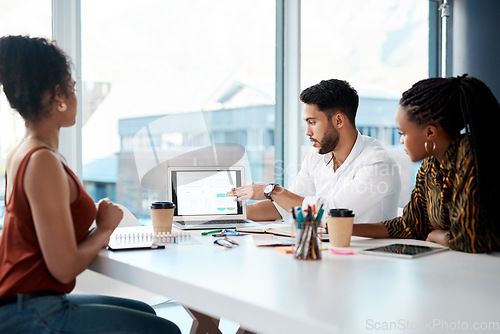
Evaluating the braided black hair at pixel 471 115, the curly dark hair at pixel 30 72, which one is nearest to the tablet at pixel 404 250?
the braided black hair at pixel 471 115

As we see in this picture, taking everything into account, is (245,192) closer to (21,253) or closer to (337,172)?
(337,172)

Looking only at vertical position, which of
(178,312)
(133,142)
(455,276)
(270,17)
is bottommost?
(178,312)

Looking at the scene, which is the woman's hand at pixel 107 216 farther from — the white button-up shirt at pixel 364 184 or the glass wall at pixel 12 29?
the glass wall at pixel 12 29

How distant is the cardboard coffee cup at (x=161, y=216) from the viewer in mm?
A: 1809

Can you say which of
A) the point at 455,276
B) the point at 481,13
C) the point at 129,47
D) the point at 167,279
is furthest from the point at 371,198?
the point at 481,13

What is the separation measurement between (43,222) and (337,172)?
152cm

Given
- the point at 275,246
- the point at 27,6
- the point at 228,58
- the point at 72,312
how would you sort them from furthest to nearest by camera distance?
the point at 228,58 < the point at 27,6 < the point at 275,246 < the point at 72,312

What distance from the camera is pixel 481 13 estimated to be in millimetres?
4062

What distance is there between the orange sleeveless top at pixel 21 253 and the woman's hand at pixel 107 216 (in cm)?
23

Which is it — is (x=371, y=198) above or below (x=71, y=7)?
below

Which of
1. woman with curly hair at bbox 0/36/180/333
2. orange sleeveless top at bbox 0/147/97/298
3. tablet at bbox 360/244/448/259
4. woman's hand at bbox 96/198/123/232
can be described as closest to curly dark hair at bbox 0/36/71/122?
woman with curly hair at bbox 0/36/180/333

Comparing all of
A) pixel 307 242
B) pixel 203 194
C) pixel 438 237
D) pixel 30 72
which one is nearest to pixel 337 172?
pixel 203 194

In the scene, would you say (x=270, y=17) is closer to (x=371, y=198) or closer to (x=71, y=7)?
(x=71, y=7)

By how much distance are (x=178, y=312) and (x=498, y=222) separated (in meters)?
Answer: 2.15
